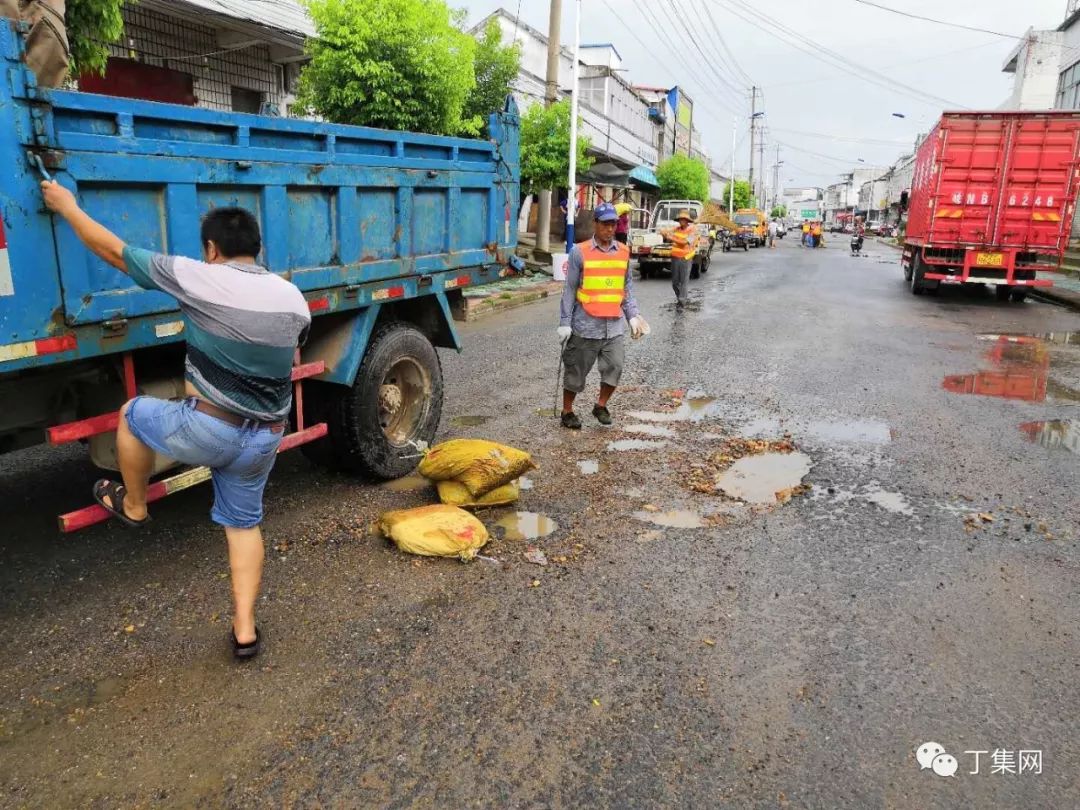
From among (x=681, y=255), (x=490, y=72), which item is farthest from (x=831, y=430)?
(x=490, y=72)

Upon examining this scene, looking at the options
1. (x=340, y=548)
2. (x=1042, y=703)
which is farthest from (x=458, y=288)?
(x=1042, y=703)

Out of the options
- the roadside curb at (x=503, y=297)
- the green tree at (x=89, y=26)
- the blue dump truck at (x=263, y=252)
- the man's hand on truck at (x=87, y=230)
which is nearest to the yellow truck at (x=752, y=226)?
the roadside curb at (x=503, y=297)

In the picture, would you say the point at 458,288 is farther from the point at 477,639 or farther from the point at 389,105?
the point at 389,105

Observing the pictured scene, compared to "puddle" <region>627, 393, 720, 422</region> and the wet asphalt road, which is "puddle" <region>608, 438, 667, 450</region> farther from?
"puddle" <region>627, 393, 720, 422</region>

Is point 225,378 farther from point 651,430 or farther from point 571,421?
point 651,430

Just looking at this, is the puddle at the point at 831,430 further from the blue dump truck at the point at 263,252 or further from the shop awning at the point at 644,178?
the shop awning at the point at 644,178

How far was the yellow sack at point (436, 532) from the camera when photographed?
4.08m

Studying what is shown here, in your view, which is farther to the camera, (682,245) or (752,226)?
(752,226)

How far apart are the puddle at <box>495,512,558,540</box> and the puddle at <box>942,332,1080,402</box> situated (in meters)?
5.45

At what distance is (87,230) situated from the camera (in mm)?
2791

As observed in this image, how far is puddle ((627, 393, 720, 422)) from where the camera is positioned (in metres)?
7.03

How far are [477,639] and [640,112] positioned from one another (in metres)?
50.7

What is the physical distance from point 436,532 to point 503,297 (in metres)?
11.4

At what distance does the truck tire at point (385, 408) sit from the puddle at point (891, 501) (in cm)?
294
